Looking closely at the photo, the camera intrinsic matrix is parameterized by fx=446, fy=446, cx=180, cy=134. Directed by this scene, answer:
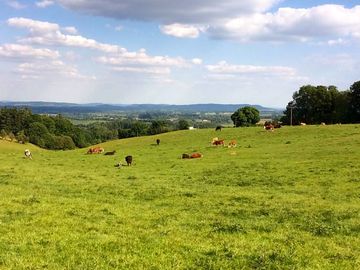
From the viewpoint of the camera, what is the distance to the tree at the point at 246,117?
106m

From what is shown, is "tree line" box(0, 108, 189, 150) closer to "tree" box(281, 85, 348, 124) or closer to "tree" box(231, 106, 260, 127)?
"tree" box(231, 106, 260, 127)

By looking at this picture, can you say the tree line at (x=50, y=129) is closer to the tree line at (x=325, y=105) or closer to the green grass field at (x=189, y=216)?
the tree line at (x=325, y=105)

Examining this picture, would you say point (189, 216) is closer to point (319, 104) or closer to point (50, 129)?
point (319, 104)

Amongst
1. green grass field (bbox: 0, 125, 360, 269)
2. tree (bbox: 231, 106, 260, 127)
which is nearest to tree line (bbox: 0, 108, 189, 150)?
tree (bbox: 231, 106, 260, 127)

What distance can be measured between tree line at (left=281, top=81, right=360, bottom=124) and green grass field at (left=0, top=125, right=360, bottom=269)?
5503 cm

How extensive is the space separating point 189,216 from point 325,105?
86105mm

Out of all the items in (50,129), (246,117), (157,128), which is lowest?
(50,129)

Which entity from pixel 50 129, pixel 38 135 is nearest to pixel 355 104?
pixel 38 135

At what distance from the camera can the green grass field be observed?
11.6 meters

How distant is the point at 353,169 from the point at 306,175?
3225 millimetres

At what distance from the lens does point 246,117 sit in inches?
4218

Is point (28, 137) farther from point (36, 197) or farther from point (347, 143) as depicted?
point (36, 197)

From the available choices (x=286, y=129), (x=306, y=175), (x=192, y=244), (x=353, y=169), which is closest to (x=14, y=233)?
(x=192, y=244)

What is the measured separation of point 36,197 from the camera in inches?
813
